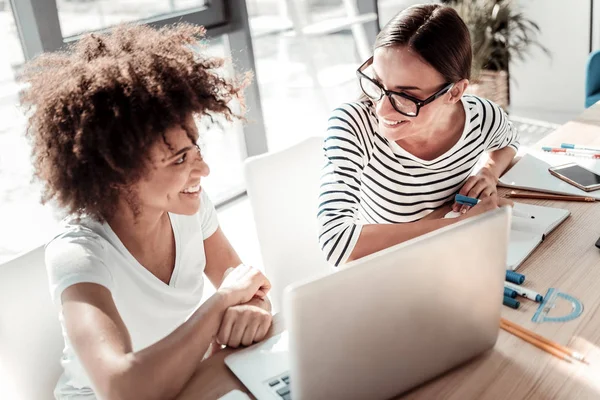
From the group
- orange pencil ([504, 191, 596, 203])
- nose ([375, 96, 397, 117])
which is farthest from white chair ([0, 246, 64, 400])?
orange pencil ([504, 191, 596, 203])

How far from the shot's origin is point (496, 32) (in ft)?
12.3

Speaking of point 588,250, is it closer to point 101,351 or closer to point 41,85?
point 101,351

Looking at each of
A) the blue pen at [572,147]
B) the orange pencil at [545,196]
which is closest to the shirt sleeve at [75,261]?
the orange pencil at [545,196]

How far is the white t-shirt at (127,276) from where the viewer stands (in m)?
0.99

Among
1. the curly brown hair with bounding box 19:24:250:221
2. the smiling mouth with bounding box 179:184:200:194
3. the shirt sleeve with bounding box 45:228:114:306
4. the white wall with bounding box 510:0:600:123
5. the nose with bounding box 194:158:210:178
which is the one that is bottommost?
the white wall with bounding box 510:0:600:123

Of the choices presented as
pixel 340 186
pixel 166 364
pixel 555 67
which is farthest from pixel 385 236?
pixel 555 67

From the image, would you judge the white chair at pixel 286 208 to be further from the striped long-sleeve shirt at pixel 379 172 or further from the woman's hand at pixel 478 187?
the woman's hand at pixel 478 187

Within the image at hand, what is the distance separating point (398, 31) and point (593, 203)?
0.61m

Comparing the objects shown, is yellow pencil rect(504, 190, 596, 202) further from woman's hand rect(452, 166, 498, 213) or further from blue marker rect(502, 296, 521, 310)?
blue marker rect(502, 296, 521, 310)

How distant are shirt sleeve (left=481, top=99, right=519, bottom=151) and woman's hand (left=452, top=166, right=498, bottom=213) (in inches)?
5.5

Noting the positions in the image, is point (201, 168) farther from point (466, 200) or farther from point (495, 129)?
point (495, 129)

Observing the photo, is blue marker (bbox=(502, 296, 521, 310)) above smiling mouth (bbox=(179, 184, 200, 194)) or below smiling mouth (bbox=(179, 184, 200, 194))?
below

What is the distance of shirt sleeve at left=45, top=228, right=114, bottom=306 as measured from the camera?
3.18 feet

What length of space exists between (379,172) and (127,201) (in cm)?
64
